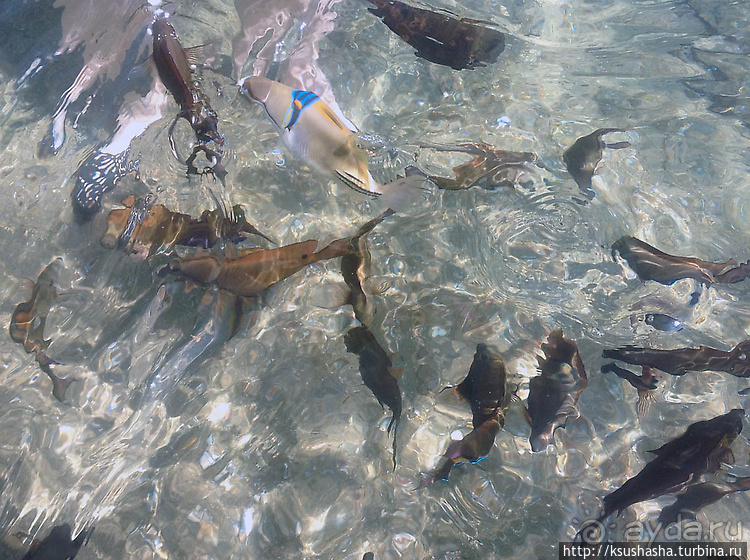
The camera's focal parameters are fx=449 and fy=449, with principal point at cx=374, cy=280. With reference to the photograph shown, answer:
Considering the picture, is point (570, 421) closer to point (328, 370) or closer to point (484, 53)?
point (328, 370)

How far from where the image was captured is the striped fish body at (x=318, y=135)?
286cm

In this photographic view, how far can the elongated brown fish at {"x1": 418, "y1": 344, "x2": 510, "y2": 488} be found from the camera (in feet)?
9.93

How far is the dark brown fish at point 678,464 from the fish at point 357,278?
2.05m

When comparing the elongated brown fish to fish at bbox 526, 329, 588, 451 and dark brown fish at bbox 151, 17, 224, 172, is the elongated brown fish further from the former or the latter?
dark brown fish at bbox 151, 17, 224, 172

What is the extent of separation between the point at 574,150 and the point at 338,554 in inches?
159

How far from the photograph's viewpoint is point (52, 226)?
12.9 feet

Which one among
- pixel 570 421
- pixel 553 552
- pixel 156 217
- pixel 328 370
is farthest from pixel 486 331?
pixel 156 217

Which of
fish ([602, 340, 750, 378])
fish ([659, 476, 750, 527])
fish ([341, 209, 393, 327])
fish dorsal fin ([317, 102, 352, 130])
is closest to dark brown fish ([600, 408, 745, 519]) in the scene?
fish ([659, 476, 750, 527])

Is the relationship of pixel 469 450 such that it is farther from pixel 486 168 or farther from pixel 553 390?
pixel 486 168

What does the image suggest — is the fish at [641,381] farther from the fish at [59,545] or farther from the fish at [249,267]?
the fish at [59,545]

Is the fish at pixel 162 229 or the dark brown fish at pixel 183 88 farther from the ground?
the dark brown fish at pixel 183 88

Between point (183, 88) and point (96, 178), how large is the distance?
45.2 inches

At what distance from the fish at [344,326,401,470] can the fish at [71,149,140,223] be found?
102 inches

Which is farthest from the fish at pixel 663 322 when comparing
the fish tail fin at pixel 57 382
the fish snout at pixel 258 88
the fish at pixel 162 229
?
the fish tail fin at pixel 57 382
